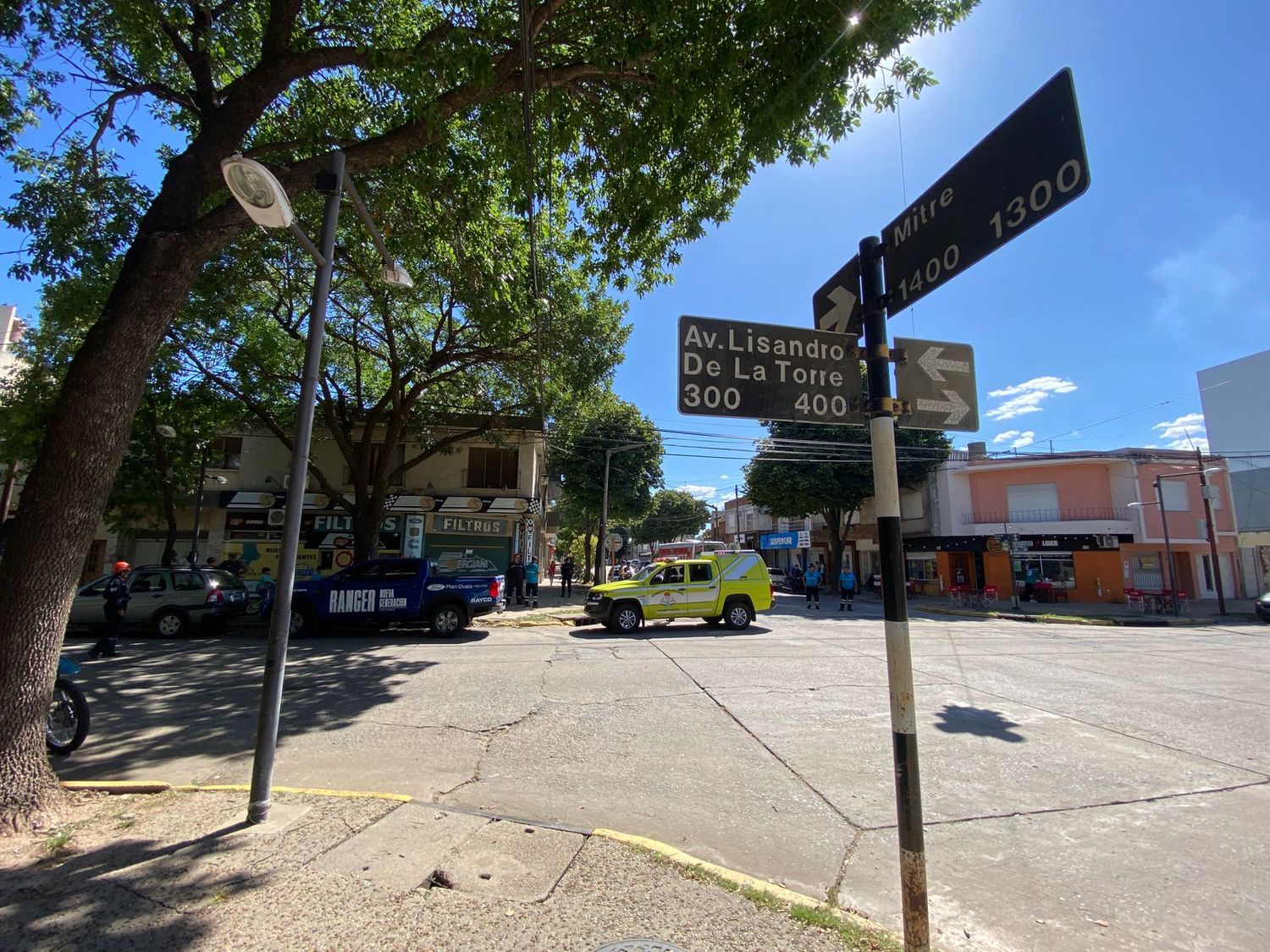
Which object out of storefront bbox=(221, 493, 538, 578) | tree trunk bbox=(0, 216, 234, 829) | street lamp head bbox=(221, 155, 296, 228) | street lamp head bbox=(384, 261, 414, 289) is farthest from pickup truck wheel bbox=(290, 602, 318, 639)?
street lamp head bbox=(221, 155, 296, 228)

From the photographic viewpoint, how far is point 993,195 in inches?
84.8

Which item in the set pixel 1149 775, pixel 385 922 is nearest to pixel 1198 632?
pixel 1149 775

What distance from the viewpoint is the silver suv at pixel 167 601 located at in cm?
1248

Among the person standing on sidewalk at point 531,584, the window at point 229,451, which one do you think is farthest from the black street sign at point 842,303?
the window at point 229,451

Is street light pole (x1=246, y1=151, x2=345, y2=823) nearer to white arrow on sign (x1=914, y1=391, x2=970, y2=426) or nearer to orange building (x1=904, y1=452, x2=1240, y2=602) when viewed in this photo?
white arrow on sign (x1=914, y1=391, x2=970, y2=426)

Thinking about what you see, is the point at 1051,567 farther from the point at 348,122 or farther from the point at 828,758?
the point at 348,122

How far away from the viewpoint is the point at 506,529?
2255 cm

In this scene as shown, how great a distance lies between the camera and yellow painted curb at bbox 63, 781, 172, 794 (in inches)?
172

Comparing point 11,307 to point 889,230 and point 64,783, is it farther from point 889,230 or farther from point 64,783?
point 889,230

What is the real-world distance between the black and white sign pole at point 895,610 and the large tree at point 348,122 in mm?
3115

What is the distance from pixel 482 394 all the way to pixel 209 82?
39.9ft

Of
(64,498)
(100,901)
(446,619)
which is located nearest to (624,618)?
(446,619)

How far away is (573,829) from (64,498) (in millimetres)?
4085

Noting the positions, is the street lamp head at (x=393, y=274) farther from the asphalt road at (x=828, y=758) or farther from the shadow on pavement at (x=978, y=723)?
the shadow on pavement at (x=978, y=723)
